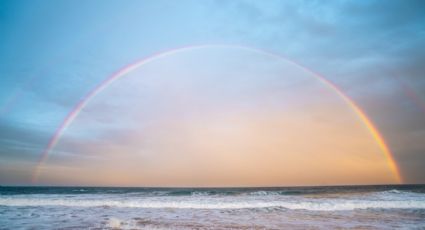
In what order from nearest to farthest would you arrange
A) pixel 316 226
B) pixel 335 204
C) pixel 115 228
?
pixel 115 228
pixel 316 226
pixel 335 204

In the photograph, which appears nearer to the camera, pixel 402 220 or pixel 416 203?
pixel 402 220

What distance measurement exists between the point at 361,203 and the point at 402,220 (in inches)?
349

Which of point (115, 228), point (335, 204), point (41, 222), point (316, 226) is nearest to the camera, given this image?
point (115, 228)

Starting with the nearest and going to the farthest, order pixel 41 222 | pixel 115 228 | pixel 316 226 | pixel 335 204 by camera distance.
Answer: pixel 115 228
pixel 316 226
pixel 41 222
pixel 335 204

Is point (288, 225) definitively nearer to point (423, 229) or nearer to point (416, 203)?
Result: point (423, 229)

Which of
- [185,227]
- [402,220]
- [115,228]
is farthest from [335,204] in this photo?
[115,228]

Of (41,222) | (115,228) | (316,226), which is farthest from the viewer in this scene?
(41,222)

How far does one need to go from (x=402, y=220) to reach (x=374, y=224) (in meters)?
2.27

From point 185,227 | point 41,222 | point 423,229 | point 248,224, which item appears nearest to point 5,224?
point 41,222

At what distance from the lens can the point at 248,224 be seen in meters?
12.6

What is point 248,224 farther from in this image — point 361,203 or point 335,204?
point 361,203

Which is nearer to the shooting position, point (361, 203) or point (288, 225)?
point (288, 225)

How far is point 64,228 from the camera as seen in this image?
11.5 meters

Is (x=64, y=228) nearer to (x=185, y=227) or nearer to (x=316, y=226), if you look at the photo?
(x=185, y=227)
